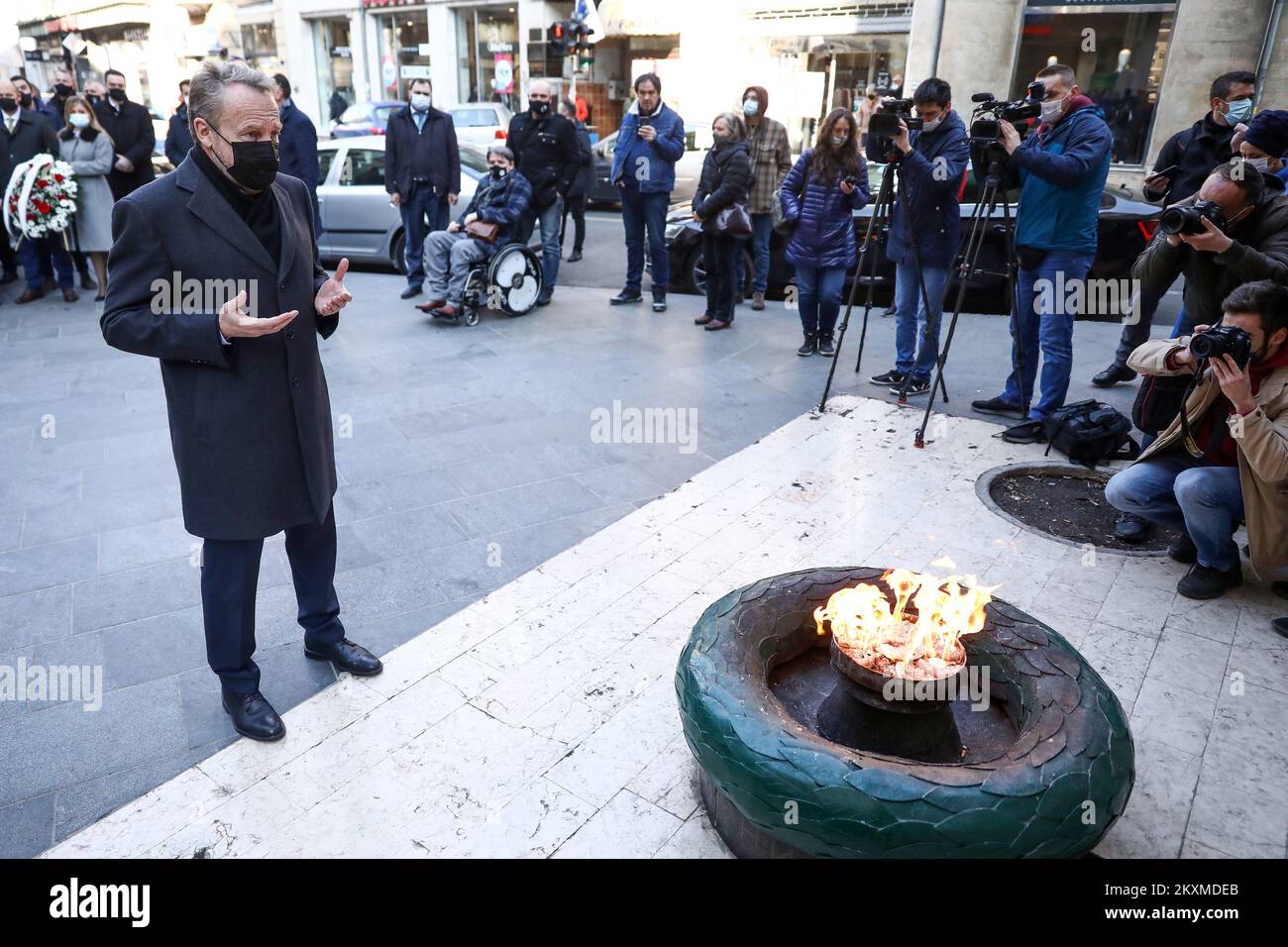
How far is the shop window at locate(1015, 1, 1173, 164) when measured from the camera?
16.5 m

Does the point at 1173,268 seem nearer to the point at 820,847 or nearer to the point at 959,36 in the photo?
the point at 820,847

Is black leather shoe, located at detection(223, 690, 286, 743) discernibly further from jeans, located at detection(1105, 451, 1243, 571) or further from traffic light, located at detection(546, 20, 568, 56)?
traffic light, located at detection(546, 20, 568, 56)

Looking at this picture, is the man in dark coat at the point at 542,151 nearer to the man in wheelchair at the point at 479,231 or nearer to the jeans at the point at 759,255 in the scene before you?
the man in wheelchair at the point at 479,231

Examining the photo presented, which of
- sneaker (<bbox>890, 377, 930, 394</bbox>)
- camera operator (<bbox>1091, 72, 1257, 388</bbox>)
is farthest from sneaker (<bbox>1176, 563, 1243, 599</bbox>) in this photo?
sneaker (<bbox>890, 377, 930, 394</bbox>)

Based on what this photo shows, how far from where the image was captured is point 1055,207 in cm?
539

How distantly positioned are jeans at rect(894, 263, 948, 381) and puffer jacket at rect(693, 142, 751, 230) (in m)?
1.92

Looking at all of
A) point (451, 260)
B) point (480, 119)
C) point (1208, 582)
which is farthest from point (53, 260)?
point (1208, 582)

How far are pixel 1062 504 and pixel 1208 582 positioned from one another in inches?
41.0

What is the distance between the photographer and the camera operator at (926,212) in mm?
6008

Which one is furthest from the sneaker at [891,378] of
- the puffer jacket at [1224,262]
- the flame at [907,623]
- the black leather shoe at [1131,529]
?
the flame at [907,623]

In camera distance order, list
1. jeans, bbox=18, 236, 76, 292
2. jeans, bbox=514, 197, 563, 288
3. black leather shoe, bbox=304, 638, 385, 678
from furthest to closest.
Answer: jeans, bbox=18, 236, 76, 292, jeans, bbox=514, 197, 563, 288, black leather shoe, bbox=304, 638, 385, 678

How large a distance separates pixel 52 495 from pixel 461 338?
3849 millimetres

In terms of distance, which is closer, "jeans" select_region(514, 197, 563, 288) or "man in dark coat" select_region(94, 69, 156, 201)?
"jeans" select_region(514, 197, 563, 288)
